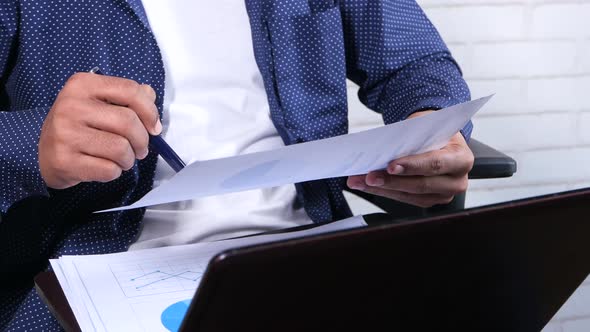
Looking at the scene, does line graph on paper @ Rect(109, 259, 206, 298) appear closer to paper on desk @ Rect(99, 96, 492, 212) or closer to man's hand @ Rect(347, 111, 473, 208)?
paper on desk @ Rect(99, 96, 492, 212)

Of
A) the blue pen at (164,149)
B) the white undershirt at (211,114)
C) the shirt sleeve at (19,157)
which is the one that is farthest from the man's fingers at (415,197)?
the shirt sleeve at (19,157)

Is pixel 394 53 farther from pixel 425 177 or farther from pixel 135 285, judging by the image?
pixel 135 285

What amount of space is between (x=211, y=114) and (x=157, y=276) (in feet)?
0.98

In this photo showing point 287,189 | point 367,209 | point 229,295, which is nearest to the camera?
point 229,295

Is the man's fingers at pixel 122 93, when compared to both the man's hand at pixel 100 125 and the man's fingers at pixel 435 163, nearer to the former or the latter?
the man's hand at pixel 100 125

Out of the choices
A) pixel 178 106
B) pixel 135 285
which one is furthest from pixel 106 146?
pixel 178 106

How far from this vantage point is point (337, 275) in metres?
0.42

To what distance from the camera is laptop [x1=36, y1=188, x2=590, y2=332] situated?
0.39 metres

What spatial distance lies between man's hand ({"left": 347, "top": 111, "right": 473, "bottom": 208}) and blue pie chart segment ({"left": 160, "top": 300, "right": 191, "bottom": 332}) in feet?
0.82

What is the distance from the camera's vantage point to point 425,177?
2.70ft

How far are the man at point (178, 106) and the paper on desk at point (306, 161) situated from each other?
0.08 meters

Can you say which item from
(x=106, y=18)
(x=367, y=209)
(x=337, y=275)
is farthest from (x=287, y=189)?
(x=367, y=209)

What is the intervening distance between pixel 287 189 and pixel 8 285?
13.3 inches

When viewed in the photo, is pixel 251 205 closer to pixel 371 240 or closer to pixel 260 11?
pixel 260 11
